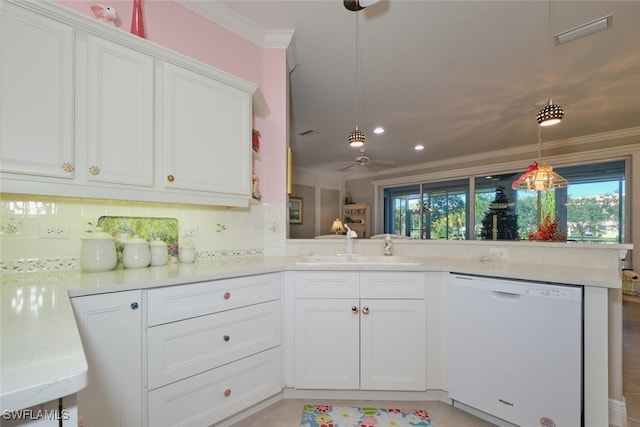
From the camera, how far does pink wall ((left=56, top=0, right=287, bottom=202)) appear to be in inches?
76.5

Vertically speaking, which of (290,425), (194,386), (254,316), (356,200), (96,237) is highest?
(356,200)

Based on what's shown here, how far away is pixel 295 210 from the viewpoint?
749cm

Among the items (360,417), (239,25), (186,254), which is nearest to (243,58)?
(239,25)

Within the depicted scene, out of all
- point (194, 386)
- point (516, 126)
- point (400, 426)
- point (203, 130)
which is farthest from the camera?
point (516, 126)

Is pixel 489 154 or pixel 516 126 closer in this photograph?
pixel 516 126

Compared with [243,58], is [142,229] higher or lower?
lower

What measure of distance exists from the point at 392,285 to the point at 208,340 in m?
1.09

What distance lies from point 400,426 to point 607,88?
4.09 m

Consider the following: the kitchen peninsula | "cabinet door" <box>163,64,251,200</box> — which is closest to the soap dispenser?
the kitchen peninsula

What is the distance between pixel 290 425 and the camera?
1.61 meters

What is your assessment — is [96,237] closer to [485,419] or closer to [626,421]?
[485,419]

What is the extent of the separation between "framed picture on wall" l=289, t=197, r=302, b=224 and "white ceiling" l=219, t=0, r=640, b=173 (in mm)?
2895

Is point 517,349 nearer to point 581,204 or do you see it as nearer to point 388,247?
point 388,247

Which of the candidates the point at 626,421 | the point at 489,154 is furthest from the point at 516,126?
the point at 626,421
